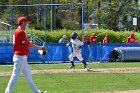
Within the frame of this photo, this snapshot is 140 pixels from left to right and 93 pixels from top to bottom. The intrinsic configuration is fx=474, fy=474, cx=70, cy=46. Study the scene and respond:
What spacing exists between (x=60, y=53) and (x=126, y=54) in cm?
428

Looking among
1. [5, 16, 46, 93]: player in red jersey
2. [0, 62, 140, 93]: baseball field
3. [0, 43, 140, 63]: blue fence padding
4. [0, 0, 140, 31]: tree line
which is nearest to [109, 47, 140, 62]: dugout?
[0, 43, 140, 63]: blue fence padding

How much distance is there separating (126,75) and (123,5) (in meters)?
43.5

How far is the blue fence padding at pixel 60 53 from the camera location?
98.3 feet

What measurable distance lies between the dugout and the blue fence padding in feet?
2.33

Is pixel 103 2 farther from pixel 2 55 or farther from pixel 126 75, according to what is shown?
pixel 126 75

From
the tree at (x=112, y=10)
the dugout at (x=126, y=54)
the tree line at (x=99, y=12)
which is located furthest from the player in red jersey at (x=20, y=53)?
the tree at (x=112, y=10)

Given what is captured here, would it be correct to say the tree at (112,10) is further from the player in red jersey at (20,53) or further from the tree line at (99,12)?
the player in red jersey at (20,53)

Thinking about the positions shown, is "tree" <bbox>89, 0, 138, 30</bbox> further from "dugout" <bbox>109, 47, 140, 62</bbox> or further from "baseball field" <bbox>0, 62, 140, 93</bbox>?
"baseball field" <bbox>0, 62, 140, 93</bbox>

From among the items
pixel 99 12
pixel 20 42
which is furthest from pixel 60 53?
pixel 99 12

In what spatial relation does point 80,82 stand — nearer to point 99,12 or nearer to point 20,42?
point 20,42

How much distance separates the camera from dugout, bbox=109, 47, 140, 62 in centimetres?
3042

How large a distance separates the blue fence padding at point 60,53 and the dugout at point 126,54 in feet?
2.33

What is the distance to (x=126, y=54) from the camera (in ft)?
100

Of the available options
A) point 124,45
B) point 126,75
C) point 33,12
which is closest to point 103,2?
point 33,12
